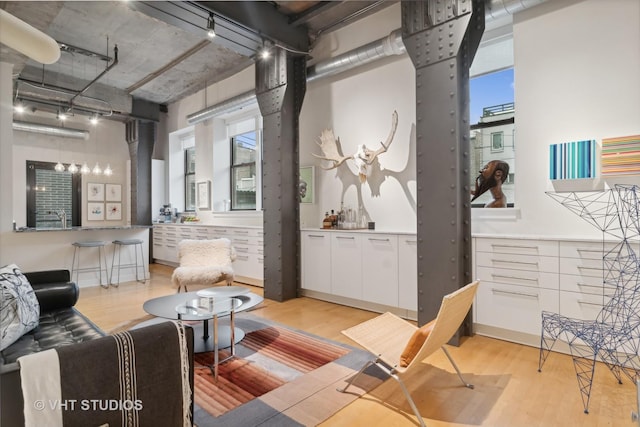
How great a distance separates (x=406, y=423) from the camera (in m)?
2.03

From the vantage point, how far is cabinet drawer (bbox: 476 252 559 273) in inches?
116

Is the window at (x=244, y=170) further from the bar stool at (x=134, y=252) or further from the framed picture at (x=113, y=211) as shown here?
the framed picture at (x=113, y=211)

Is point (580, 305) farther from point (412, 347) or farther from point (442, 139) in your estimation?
point (442, 139)

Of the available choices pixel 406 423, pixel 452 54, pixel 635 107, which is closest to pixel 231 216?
pixel 452 54

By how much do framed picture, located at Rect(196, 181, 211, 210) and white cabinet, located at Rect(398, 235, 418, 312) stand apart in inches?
195

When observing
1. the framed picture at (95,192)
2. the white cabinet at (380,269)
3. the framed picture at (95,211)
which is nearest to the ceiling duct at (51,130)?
the framed picture at (95,192)

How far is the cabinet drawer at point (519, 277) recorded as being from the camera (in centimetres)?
294

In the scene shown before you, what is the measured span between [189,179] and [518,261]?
305 inches

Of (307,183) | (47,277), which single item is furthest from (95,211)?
(307,183)

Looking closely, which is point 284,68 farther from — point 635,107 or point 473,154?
point 635,107

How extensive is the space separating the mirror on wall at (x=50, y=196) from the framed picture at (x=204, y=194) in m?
2.80

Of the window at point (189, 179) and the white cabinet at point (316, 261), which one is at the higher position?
the window at point (189, 179)

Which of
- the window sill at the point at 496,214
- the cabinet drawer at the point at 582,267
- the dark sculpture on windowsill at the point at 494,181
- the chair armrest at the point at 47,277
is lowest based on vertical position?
the chair armrest at the point at 47,277

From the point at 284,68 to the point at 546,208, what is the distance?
145 inches
